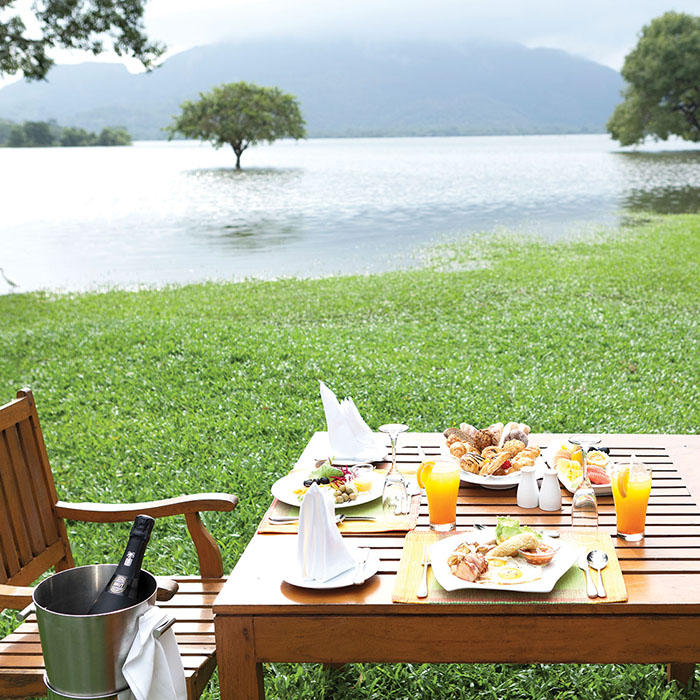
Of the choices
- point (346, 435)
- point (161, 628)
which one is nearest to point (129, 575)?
point (161, 628)

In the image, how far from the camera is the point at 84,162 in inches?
3027

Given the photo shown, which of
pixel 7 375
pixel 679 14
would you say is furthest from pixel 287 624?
pixel 679 14

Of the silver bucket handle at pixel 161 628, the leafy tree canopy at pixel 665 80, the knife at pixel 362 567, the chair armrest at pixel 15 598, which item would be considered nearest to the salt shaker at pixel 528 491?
the knife at pixel 362 567

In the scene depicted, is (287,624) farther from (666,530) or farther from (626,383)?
(626,383)

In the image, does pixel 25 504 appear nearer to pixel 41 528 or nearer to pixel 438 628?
pixel 41 528

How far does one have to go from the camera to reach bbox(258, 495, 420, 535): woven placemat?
221cm

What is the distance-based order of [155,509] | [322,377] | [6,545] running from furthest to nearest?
[322,377], [155,509], [6,545]

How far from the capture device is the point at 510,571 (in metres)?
1.87

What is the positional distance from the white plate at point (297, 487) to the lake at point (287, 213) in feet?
41.4

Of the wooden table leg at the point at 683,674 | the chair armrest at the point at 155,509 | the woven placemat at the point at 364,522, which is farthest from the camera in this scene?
the wooden table leg at the point at 683,674

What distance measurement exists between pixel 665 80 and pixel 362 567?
2112 inches

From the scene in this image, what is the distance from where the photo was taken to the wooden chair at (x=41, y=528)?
2.29 meters

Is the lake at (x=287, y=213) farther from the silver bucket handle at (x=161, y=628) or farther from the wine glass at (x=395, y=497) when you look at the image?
the silver bucket handle at (x=161, y=628)

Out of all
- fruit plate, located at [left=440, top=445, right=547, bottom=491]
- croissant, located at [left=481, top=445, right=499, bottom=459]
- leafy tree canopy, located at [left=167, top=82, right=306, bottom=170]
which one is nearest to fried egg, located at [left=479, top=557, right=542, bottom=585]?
fruit plate, located at [left=440, top=445, right=547, bottom=491]
